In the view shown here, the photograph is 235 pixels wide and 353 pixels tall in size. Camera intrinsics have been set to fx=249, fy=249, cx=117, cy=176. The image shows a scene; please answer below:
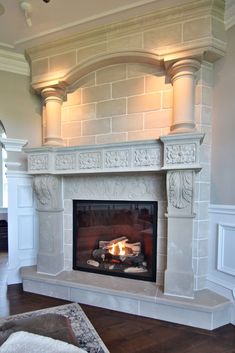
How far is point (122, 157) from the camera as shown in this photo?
7.98 feet

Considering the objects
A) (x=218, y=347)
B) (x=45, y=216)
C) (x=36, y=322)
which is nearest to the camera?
(x=36, y=322)

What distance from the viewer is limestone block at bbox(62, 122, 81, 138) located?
2883mm

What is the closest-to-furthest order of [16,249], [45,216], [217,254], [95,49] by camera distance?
[217,254] < [95,49] < [45,216] < [16,249]

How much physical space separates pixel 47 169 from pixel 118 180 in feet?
2.56

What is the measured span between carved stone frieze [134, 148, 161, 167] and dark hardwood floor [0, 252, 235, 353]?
1.41m

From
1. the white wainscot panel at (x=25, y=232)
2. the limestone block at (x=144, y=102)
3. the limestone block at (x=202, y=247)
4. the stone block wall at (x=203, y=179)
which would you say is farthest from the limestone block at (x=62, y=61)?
the limestone block at (x=202, y=247)

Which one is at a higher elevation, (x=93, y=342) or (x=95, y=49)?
(x=95, y=49)

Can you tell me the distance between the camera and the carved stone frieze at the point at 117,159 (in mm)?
2416

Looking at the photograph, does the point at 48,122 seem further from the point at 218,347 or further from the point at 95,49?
the point at 218,347

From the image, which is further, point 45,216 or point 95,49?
point 45,216

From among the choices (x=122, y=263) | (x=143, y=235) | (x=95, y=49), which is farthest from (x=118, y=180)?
(x=95, y=49)

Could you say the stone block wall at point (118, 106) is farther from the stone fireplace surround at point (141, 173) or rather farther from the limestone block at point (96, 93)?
the stone fireplace surround at point (141, 173)

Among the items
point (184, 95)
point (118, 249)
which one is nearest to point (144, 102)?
point (184, 95)

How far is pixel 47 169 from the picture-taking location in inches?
106
